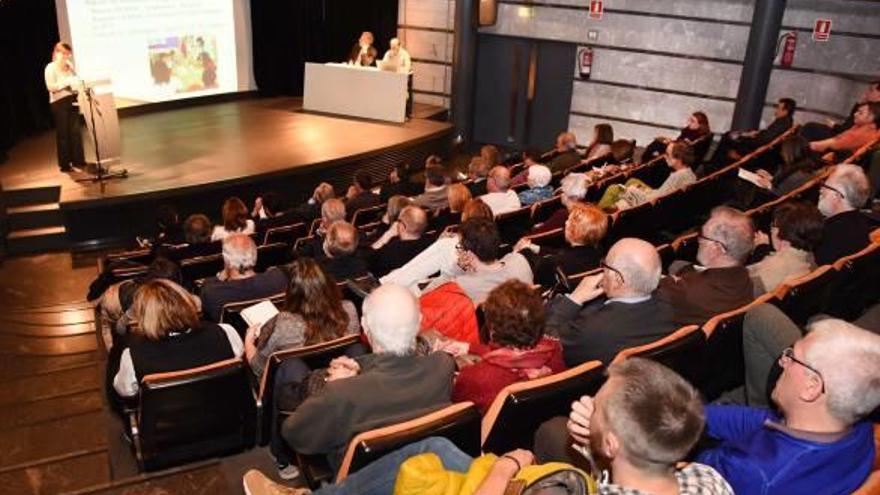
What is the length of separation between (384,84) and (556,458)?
858 cm

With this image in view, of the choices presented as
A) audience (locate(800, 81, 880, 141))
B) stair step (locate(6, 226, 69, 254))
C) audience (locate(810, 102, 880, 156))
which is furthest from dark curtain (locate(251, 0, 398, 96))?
audience (locate(810, 102, 880, 156))

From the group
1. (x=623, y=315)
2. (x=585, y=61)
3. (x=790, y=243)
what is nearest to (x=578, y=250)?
(x=790, y=243)

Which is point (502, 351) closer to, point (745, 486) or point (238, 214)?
point (745, 486)

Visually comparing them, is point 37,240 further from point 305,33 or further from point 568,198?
point 305,33

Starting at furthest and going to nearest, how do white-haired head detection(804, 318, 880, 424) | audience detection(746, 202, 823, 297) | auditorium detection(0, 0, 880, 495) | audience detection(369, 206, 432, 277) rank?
audience detection(369, 206, 432, 277) → audience detection(746, 202, 823, 297) → auditorium detection(0, 0, 880, 495) → white-haired head detection(804, 318, 880, 424)

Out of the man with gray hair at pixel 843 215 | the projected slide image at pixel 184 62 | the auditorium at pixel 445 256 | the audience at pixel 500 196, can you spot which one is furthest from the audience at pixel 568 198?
the projected slide image at pixel 184 62

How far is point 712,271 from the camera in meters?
3.26

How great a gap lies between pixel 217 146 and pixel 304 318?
629cm

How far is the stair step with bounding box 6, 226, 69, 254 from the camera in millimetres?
6555

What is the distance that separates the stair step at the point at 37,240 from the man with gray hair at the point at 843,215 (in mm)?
6251

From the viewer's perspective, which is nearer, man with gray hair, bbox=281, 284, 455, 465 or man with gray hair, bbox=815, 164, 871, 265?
man with gray hair, bbox=281, 284, 455, 465

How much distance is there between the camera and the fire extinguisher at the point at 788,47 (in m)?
8.77

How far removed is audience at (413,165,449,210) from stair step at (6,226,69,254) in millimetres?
3398

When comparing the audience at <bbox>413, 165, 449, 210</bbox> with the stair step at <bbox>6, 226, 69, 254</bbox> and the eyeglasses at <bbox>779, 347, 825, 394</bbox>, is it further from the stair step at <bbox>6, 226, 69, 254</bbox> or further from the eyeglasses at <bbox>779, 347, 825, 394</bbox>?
the eyeglasses at <bbox>779, 347, 825, 394</bbox>
